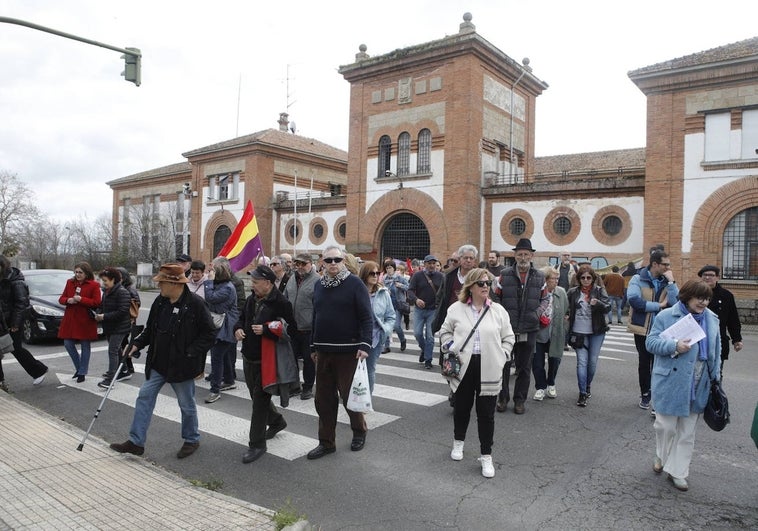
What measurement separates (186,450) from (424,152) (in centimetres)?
2079

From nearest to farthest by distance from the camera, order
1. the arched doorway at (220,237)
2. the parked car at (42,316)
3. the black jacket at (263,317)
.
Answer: the black jacket at (263,317)
the parked car at (42,316)
the arched doorway at (220,237)

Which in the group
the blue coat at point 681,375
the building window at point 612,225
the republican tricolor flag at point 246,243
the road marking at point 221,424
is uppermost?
the building window at point 612,225

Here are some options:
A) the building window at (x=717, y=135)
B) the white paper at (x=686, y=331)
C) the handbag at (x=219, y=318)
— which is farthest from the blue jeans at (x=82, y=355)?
the building window at (x=717, y=135)

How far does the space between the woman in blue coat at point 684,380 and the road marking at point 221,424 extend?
323cm

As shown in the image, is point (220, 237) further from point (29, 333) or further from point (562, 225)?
point (29, 333)

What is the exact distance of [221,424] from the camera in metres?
6.25

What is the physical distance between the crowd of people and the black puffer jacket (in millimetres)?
533

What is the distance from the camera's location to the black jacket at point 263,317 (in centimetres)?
539

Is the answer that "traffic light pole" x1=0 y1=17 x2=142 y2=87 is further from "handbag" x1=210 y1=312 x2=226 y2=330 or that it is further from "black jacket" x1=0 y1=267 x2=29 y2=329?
"handbag" x1=210 y1=312 x2=226 y2=330

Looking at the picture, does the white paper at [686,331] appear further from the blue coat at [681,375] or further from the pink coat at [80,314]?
the pink coat at [80,314]

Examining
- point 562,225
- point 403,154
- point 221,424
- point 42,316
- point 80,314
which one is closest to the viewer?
point 221,424

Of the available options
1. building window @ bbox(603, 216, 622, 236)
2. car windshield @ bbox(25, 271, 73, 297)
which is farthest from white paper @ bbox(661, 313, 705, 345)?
building window @ bbox(603, 216, 622, 236)

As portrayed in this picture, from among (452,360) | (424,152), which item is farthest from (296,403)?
(424,152)

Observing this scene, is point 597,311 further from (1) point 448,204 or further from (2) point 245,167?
(2) point 245,167
